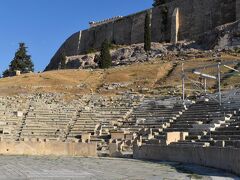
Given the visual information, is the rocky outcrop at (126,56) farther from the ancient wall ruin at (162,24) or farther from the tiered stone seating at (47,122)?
the tiered stone seating at (47,122)

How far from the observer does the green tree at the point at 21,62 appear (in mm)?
69875

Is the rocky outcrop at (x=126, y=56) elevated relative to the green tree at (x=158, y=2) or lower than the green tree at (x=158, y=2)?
lower

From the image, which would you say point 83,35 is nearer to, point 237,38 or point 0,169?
point 237,38

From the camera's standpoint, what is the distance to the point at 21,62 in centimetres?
7025

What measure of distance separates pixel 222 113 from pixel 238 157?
916 centimetres

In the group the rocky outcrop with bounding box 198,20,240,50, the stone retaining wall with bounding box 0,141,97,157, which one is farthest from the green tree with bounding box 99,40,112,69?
the stone retaining wall with bounding box 0,141,97,157

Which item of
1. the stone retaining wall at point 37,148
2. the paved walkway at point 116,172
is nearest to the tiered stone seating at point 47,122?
the stone retaining wall at point 37,148

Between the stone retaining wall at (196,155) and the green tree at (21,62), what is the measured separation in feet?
165

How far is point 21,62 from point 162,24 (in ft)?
64.1

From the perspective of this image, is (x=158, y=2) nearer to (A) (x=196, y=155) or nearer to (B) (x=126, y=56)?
(B) (x=126, y=56)

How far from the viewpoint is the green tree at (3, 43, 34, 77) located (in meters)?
69.9

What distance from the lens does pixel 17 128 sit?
98.1 ft

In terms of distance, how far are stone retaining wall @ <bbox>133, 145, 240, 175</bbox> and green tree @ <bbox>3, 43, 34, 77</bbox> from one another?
50214 millimetres

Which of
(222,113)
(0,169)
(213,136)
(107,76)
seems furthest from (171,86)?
(0,169)
